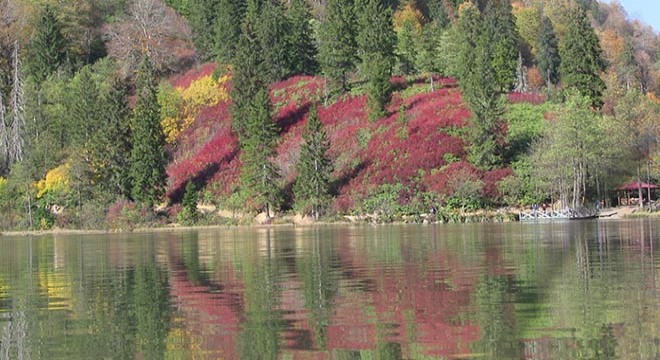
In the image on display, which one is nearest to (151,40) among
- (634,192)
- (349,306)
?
(634,192)

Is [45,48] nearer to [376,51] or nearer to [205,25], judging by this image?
[205,25]

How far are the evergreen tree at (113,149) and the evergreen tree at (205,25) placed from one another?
24883 millimetres

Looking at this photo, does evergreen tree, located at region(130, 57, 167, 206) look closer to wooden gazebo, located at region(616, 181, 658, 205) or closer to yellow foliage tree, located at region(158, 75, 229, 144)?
yellow foliage tree, located at region(158, 75, 229, 144)

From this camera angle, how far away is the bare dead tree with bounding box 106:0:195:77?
115312 millimetres

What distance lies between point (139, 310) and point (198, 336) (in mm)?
4323

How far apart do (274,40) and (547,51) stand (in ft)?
174

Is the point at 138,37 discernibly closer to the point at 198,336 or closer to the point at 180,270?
the point at 180,270

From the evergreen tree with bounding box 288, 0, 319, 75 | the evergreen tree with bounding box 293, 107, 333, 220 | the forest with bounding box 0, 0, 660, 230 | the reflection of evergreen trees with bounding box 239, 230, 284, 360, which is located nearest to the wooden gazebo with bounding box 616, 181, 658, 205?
the forest with bounding box 0, 0, 660, 230

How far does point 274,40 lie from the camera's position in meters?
A: 101

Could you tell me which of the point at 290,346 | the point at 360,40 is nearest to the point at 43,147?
the point at 360,40

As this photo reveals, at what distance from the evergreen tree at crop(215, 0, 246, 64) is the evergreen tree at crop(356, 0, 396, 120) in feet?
44.4

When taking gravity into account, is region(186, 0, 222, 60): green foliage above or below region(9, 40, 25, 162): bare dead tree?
above

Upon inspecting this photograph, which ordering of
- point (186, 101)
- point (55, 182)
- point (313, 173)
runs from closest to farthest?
point (313, 173), point (55, 182), point (186, 101)

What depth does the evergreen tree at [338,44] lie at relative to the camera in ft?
313
